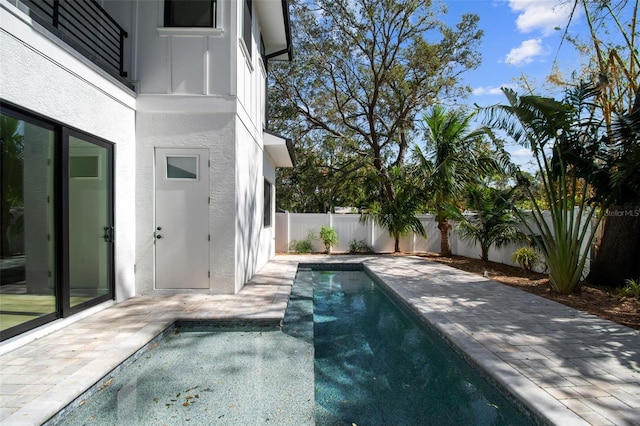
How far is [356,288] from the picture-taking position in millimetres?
9039

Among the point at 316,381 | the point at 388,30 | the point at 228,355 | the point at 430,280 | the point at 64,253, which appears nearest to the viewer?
the point at 316,381

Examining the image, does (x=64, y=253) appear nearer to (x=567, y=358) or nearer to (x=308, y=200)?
(x=567, y=358)

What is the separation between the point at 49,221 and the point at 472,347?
5255mm

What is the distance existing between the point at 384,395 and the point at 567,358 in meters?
1.99

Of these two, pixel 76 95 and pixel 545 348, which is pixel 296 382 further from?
pixel 76 95

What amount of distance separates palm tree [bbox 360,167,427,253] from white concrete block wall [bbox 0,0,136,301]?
32.1 feet

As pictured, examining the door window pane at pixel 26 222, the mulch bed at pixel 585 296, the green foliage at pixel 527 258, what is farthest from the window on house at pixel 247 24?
the green foliage at pixel 527 258

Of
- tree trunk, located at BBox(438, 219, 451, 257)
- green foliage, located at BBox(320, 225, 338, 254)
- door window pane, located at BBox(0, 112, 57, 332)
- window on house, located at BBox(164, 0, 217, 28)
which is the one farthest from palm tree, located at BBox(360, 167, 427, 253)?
door window pane, located at BBox(0, 112, 57, 332)

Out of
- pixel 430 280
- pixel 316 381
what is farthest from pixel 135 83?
pixel 430 280

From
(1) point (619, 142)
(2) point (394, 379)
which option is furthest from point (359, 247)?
(2) point (394, 379)

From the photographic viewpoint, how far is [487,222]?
1096 centimetres

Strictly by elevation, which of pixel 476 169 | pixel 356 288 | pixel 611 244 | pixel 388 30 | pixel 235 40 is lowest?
pixel 356 288

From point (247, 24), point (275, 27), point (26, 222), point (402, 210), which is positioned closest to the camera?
point (26, 222)

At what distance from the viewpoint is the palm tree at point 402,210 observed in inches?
544
